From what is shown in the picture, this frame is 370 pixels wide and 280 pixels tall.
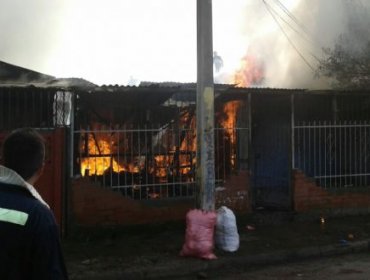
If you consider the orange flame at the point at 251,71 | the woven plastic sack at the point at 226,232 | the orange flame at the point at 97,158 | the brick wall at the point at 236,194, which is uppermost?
the orange flame at the point at 251,71

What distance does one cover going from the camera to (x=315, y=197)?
10.1m

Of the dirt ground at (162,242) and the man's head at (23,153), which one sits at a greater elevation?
the man's head at (23,153)

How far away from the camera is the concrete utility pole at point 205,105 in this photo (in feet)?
24.6

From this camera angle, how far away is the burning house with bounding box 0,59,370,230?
8219 mm

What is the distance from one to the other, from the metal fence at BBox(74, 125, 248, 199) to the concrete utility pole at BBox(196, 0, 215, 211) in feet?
4.93

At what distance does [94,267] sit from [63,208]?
66.2 inches

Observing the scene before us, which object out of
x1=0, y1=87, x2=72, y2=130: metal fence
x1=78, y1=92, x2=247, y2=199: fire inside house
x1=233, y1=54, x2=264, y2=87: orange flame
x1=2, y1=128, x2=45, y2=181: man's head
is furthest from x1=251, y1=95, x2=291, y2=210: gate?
x1=233, y1=54, x2=264, y2=87: orange flame

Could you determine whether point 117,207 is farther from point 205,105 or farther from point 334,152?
point 334,152

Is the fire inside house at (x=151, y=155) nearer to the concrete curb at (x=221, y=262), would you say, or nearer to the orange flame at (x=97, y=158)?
the orange flame at (x=97, y=158)

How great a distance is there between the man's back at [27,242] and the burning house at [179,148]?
20.5ft

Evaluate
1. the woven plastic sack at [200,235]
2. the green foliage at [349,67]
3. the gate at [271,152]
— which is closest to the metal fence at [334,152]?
the gate at [271,152]

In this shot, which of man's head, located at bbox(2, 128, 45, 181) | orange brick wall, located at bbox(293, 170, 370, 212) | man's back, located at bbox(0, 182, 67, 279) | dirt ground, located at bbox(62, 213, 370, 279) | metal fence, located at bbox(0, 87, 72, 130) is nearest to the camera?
man's back, located at bbox(0, 182, 67, 279)

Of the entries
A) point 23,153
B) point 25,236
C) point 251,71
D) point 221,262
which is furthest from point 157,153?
point 251,71

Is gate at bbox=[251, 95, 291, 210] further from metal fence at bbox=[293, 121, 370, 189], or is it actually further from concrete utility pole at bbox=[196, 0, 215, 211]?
concrete utility pole at bbox=[196, 0, 215, 211]
